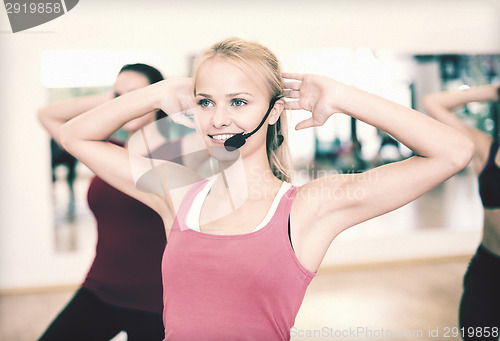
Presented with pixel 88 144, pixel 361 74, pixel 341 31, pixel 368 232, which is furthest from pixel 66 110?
pixel 368 232

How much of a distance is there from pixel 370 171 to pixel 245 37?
214cm

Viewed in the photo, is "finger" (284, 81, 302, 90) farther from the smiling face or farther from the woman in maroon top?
the woman in maroon top

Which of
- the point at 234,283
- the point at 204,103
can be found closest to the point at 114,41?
the point at 204,103

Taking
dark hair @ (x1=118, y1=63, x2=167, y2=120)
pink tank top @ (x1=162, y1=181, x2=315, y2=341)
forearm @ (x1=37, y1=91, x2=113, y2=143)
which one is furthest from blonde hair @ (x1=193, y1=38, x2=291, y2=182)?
Result: forearm @ (x1=37, y1=91, x2=113, y2=143)

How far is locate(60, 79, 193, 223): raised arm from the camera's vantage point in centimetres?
88

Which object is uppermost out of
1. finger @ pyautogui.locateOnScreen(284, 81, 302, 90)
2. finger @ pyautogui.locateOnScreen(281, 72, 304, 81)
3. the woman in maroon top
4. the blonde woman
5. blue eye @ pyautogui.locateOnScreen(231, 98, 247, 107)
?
finger @ pyautogui.locateOnScreen(281, 72, 304, 81)

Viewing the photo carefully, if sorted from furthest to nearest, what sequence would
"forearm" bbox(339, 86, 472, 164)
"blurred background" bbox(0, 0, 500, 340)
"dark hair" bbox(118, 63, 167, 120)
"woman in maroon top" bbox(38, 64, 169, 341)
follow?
"blurred background" bbox(0, 0, 500, 340)
"dark hair" bbox(118, 63, 167, 120)
"woman in maroon top" bbox(38, 64, 169, 341)
"forearm" bbox(339, 86, 472, 164)

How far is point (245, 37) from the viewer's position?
2709 mm

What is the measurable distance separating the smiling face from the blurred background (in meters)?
1.65

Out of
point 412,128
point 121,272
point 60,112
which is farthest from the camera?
point 60,112

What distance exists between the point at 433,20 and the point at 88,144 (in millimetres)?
2888

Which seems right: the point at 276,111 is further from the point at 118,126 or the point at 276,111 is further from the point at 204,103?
the point at 118,126

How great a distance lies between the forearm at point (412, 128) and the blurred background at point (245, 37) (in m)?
1.72

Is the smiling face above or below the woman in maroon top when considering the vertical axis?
above
